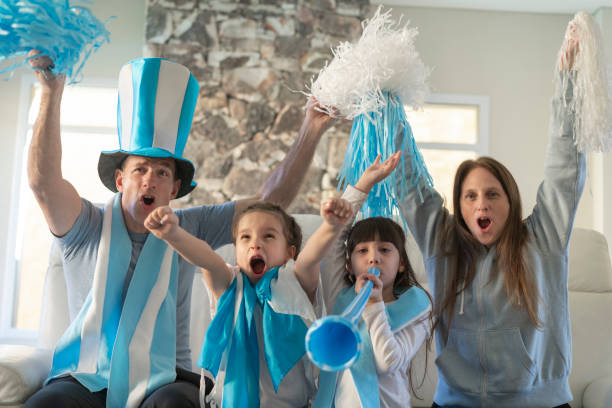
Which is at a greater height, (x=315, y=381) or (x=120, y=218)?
(x=120, y=218)

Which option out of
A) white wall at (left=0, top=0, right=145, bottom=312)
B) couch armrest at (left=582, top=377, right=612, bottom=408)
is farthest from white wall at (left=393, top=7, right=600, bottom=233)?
couch armrest at (left=582, top=377, right=612, bottom=408)

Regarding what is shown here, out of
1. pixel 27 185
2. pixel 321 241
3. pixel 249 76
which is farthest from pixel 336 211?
pixel 27 185

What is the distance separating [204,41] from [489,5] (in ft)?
9.57

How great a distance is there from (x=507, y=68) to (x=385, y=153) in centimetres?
Result: 472

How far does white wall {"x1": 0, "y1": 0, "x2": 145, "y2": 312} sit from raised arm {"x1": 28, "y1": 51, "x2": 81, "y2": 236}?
13.4 feet

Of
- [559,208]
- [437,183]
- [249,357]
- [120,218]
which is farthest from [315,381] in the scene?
[437,183]

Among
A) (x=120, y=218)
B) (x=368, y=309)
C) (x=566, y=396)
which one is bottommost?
(x=566, y=396)

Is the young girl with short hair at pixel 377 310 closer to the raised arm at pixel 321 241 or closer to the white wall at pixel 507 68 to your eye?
the raised arm at pixel 321 241

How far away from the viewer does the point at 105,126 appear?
5246mm

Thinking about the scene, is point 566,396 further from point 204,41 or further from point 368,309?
point 204,41

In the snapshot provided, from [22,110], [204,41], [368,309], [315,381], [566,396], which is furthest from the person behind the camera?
[22,110]

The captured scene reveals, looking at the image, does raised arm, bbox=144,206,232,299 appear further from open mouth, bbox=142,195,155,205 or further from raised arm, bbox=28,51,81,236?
raised arm, bbox=28,51,81,236

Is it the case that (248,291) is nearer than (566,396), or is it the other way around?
(248,291)

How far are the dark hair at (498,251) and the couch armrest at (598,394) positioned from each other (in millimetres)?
418
